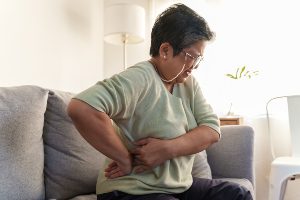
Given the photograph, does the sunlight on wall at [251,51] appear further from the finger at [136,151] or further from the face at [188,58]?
the finger at [136,151]

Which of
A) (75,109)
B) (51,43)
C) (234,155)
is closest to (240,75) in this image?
(234,155)

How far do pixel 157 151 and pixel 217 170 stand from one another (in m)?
0.81

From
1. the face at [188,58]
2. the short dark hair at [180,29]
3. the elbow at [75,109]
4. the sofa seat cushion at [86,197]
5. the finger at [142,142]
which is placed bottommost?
the sofa seat cushion at [86,197]

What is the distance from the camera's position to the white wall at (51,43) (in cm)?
170

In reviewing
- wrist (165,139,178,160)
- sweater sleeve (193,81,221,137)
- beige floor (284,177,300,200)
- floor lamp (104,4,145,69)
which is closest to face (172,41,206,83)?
sweater sleeve (193,81,221,137)

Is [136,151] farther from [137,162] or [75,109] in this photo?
[75,109]

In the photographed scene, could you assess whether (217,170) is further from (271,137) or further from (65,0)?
(65,0)

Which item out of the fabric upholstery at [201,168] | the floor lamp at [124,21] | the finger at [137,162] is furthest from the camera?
the floor lamp at [124,21]

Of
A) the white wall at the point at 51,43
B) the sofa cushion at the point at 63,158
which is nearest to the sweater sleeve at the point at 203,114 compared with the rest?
the sofa cushion at the point at 63,158

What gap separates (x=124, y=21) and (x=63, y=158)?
55.8 inches

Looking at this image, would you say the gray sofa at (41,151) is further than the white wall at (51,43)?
No

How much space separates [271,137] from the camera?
2.61m

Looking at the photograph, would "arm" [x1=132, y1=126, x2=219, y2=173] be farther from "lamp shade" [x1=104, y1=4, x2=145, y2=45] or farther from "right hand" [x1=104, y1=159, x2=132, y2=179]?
"lamp shade" [x1=104, y1=4, x2=145, y2=45]

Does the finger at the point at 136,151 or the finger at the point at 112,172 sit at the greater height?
the finger at the point at 136,151
